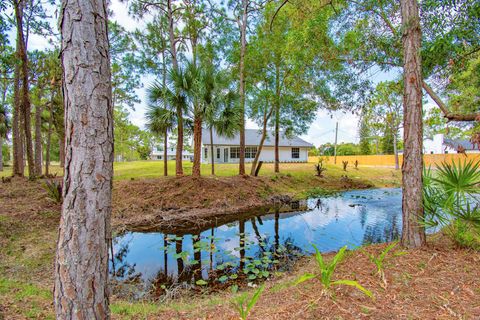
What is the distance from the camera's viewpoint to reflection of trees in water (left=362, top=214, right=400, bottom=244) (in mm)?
6186

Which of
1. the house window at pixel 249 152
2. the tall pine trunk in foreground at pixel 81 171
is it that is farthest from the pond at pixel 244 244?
the house window at pixel 249 152

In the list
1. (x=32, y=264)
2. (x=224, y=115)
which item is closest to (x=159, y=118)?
(x=224, y=115)

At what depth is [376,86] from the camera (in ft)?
26.4

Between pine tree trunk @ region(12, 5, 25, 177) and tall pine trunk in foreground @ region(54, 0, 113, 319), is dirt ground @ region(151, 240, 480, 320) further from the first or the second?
pine tree trunk @ region(12, 5, 25, 177)

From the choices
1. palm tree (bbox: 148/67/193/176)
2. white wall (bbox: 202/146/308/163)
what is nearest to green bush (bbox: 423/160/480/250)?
palm tree (bbox: 148/67/193/176)

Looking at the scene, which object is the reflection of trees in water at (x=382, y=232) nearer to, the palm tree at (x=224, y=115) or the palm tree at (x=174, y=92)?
the palm tree at (x=224, y=115)

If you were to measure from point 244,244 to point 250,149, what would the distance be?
72.9 ft

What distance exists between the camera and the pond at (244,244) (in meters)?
4.60

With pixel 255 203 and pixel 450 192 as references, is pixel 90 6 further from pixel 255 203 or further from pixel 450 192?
pixel 255 203

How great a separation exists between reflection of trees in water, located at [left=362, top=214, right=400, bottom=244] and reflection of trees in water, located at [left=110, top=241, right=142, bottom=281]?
542 cm

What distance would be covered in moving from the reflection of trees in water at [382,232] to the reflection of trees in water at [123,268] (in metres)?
5.42

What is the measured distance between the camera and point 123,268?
4.87 metres

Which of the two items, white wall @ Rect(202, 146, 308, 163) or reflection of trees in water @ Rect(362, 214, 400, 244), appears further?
white wall @ Rect(202, 146, 308, 163)

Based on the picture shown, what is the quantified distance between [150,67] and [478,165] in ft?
43.6
